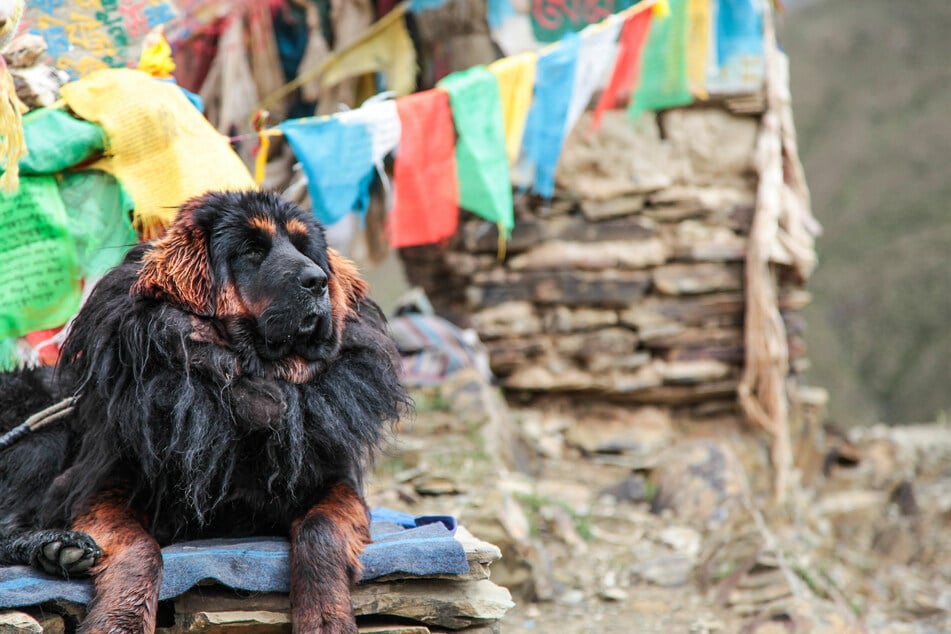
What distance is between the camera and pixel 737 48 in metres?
5.78

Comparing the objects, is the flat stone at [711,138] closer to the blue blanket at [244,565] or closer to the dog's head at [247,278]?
the dog's head at [247,278]

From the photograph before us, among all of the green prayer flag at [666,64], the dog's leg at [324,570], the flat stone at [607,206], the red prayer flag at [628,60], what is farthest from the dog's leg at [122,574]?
the flat stone at [607,206]

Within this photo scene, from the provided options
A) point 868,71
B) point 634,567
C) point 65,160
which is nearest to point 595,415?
point 634,567

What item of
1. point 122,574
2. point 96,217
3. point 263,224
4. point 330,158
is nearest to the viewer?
point 122,574

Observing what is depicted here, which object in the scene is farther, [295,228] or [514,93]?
[514,93]

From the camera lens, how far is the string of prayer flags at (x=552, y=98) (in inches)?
180

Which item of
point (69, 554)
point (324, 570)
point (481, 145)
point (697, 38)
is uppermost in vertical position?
point (697, 38)

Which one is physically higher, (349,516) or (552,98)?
(552,98)

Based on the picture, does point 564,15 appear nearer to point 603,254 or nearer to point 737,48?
point 737,48

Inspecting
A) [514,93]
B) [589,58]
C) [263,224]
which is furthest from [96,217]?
[589,58]

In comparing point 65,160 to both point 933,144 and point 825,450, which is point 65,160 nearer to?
point 825,450

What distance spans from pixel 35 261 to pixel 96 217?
28 centimetres

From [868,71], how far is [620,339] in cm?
1428

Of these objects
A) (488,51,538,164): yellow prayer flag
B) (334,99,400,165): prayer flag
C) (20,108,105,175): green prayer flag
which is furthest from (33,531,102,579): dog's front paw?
(488,51,538,164): yellow prayer flag
